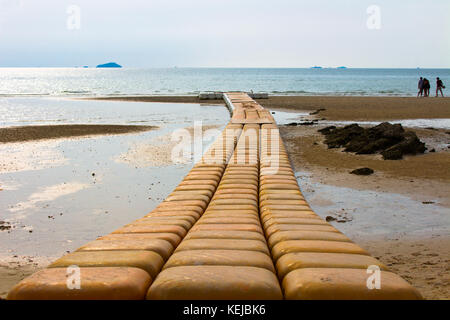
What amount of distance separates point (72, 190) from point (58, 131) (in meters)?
9.05

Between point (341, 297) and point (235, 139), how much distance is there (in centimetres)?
964

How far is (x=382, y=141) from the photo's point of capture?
37.9ft

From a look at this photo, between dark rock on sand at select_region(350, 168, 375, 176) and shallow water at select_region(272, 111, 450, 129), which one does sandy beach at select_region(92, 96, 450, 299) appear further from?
shallow water at select_region(272, 111, 450, 129)

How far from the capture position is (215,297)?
8.97 ft

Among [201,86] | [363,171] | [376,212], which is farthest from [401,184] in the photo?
[201,86]

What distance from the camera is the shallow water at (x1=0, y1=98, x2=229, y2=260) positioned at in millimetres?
5906

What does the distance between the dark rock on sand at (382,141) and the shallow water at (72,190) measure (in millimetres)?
4270

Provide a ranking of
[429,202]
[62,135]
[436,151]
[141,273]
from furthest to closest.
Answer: [62,135]
[436,151]
[429,202]
[141,273]

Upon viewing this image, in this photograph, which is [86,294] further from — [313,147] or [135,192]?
[313,147]

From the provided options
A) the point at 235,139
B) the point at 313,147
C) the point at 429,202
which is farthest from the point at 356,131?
the point at 429,202

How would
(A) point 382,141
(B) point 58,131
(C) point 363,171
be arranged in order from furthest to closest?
(B) point 58,131 < (A) point 382,141 < (C) point 363,171

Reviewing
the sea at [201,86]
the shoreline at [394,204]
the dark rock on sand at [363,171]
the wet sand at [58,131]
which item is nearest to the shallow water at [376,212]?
the shoreline at [394,204]

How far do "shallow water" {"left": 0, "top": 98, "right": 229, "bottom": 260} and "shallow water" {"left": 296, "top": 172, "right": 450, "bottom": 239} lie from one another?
9.95 ft

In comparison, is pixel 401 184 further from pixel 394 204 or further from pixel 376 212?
pixel 376 212
